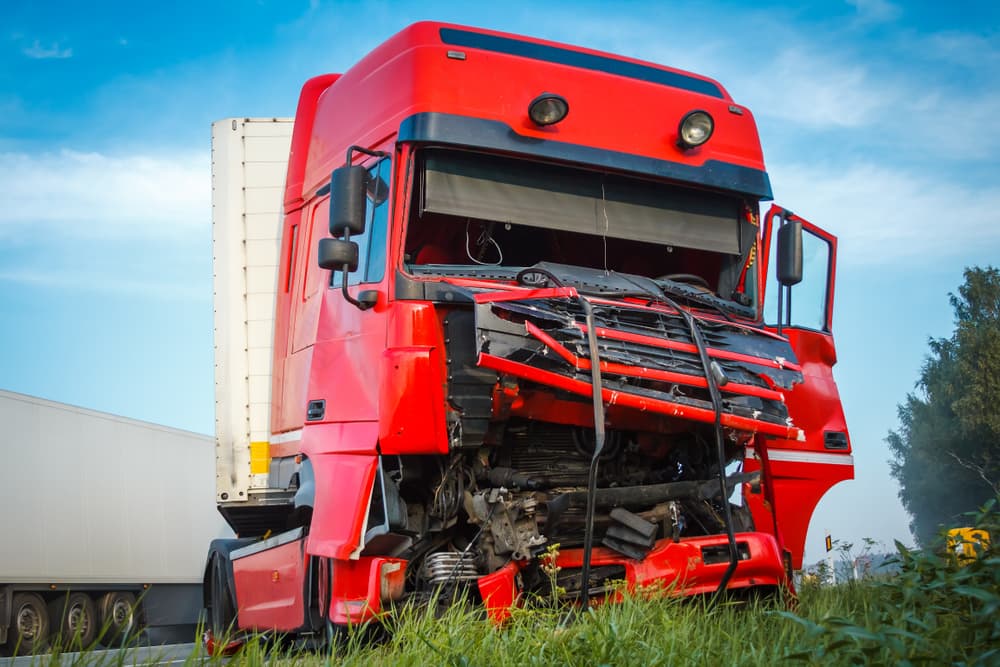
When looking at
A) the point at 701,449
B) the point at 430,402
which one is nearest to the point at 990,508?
the point at 701,449

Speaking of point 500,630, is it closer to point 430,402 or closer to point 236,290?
point 430,402

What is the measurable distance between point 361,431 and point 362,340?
52cm

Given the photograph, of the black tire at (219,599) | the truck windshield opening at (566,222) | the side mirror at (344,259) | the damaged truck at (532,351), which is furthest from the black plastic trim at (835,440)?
the black tire at (219,599)

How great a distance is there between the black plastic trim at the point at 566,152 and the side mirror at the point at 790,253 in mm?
275

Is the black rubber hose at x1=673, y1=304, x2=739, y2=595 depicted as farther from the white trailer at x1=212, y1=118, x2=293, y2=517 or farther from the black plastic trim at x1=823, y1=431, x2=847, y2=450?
the white trailer at x1=212, y1=118, x2=293, y2=517

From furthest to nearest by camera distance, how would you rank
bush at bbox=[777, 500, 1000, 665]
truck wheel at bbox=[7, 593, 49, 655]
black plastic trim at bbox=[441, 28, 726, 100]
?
truck wheel at bbox=[7, 593, 49, 655] < black plastic trim at bbox=[441, 28, 726, 100] < bush at bbox=[777, 500, 1000, 665]

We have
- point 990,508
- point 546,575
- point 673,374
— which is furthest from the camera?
point 546,575

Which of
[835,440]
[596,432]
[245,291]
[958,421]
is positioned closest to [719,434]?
[596,432]

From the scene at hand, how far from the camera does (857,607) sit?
19.7 feet

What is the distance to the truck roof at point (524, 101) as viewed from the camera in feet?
20.3

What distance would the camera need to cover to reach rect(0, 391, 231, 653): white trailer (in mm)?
15141

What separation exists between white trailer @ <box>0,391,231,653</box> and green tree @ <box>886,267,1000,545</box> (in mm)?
28416

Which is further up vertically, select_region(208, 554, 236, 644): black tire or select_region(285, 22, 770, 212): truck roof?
select_region(285, 22, 770, 212): truck roof

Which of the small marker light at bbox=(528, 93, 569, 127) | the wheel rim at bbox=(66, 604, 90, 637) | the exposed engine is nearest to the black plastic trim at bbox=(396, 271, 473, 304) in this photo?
the exposed engine
